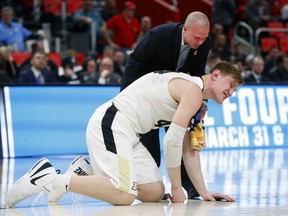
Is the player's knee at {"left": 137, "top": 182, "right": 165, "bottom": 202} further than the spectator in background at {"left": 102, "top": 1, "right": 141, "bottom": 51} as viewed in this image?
No

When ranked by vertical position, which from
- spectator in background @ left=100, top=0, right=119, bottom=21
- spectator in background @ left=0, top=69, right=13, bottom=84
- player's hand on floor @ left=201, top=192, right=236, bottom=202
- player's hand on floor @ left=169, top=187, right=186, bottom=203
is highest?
spectator in background @ left=100, top=0, right=119, bottom=21

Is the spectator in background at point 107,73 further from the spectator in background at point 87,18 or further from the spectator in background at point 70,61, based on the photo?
the spectator in background at point 87,18

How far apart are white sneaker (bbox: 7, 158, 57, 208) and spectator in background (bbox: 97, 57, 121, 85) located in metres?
7.83

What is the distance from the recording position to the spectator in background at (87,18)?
18.1 metres

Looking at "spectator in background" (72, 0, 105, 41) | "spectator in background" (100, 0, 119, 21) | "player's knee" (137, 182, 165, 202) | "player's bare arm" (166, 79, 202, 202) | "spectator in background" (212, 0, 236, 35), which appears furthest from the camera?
"spectator in background" (212, 0, 236, 35)

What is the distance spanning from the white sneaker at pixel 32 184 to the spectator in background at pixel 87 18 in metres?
11.5

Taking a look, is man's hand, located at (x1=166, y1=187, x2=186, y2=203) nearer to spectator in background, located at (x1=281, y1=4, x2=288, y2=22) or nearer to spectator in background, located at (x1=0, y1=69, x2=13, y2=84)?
spectator in background, located at (x1=0, y1=69, x2=13, y2=84)

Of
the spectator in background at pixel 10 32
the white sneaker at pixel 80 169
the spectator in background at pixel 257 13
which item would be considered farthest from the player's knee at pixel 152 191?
the spectator in background at pixel 257 13

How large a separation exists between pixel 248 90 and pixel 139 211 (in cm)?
762

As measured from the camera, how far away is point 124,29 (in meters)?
18.2

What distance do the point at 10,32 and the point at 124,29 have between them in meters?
2.78

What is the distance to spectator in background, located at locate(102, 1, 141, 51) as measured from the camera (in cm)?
1817

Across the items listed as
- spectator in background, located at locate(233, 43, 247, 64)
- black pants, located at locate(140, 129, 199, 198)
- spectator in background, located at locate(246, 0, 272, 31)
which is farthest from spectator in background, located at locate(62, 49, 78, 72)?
black pants, located at locate(140, 129, 199, 198)

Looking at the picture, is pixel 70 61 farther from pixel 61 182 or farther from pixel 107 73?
pixel 61 182
